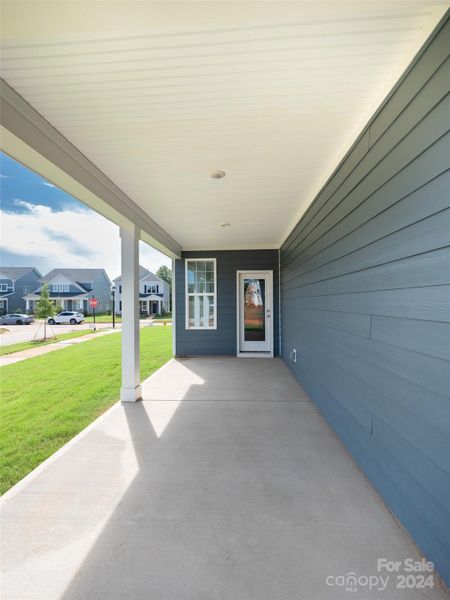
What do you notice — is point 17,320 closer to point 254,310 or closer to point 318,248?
point 254,310

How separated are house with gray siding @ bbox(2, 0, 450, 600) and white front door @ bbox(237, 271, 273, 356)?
3136 mm

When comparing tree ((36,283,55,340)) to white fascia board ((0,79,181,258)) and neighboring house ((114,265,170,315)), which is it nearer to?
white fascia board ((0,79,181,258))

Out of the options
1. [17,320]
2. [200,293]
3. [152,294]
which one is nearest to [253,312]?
[200,293]

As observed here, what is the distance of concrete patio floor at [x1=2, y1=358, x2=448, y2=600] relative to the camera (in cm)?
129

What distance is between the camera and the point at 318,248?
3156 mm

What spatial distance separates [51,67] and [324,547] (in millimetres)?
2899

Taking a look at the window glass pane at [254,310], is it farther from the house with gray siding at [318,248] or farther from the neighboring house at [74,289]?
the neighboring house at [74,289]

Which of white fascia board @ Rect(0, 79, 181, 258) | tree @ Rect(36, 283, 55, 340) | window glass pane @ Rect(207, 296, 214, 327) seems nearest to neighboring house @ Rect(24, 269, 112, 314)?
tree @ Rect(36, 283, 55, 340)

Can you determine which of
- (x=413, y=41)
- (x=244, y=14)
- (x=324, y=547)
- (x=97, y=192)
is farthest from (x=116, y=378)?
(x=413, y=41)

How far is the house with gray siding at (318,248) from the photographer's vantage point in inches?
50.1

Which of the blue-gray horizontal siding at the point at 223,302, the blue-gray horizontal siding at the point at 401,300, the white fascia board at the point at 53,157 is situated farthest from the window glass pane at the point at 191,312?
the blue-gray horizontal siding at the point at 401,300

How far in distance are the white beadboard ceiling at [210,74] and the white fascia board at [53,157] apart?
0.22ft

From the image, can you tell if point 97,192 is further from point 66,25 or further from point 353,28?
point 353,28

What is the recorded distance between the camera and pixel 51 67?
4.82 feet
